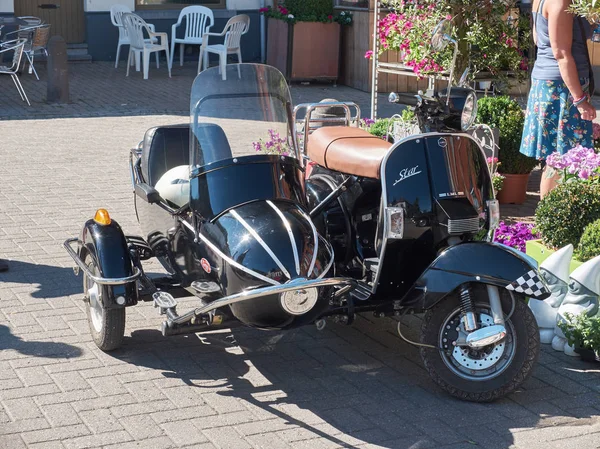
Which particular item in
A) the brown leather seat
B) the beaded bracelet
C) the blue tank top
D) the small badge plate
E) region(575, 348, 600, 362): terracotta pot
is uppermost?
the blue tank top

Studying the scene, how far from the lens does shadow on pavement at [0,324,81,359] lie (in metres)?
4.92

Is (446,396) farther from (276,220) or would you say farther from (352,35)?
(352,35)

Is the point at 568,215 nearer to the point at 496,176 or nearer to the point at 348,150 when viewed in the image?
the point at 348,150

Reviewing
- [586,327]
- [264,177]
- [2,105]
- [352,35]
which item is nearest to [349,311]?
[264,177]

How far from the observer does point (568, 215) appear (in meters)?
5.56

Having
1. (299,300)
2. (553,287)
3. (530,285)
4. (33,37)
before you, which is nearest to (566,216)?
(553,287)

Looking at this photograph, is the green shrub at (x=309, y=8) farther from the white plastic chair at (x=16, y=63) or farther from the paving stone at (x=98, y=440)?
Answer: the paving stone at (x=98, y=440)

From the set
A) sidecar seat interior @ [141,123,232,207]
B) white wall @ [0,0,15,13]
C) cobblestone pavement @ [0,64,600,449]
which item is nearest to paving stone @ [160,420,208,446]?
cobblestone pavement @ [0,64,600,449]

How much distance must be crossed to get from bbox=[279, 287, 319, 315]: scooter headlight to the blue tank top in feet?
10.0

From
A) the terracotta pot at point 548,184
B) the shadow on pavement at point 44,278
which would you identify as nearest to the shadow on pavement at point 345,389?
the shadow on pavement at point 44,278

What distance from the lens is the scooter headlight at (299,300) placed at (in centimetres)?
415

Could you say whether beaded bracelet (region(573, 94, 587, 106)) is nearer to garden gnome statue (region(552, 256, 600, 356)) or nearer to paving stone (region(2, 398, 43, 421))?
garden gnome statue (region(552, 256, 600, 356))

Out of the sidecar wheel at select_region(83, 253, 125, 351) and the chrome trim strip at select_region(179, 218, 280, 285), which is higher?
A: the chrome trim strip at select_region(179, 218, 280, 285)

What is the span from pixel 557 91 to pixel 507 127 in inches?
56.0
